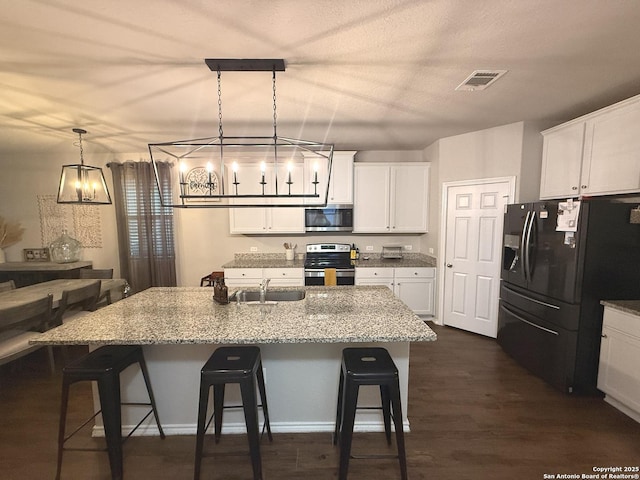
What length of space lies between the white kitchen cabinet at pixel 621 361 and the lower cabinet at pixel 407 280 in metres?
1.84

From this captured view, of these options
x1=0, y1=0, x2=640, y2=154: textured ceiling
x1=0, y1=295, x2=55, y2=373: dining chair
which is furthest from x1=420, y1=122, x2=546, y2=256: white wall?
x1=0, y1=295, x2=55, y2=373: dining chair

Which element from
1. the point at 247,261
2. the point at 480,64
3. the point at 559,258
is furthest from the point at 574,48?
the point at 247,261

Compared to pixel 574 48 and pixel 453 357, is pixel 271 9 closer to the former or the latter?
pixel 574 48

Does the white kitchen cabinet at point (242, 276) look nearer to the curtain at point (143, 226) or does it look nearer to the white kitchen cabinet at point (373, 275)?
the curtain at point (143, 226)

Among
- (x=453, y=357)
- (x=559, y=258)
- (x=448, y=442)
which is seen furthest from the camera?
(x=453, y=357)

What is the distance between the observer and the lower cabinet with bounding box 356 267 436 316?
12.6 feet

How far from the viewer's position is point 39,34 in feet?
4.99

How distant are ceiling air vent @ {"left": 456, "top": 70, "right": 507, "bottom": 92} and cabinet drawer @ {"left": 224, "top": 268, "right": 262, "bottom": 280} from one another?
309 centimetres

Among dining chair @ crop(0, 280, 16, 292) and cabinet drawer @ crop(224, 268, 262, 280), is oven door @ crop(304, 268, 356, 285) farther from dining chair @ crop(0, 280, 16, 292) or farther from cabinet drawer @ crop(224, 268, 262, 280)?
dining chair @ crop(0, 280, 16, 292)

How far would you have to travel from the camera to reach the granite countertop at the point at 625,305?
6.33 feet

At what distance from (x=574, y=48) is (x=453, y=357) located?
108 inches

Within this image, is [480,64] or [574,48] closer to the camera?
[574,48]

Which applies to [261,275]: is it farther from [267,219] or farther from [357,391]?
[357,391]

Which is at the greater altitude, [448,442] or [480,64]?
[480,64]
